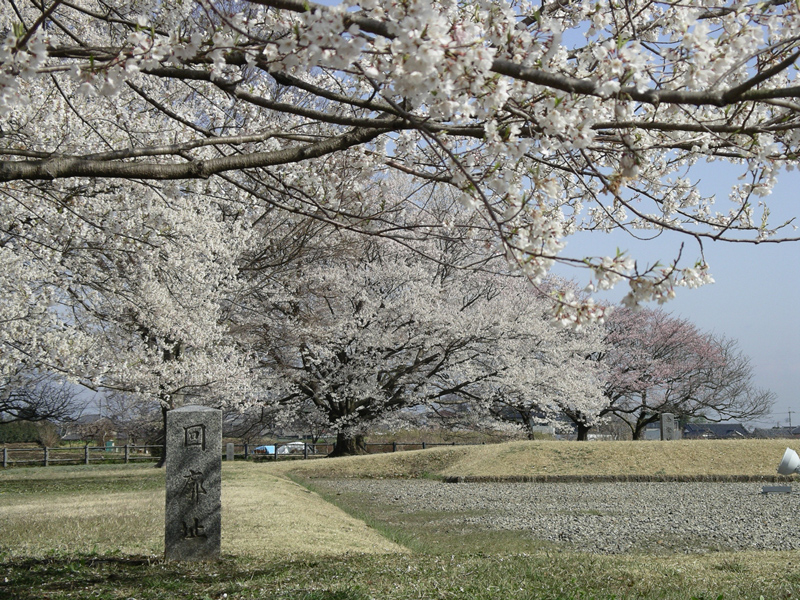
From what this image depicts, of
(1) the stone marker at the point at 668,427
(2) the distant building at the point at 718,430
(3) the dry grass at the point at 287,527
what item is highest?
(1) the stone marker at the point at 668,427

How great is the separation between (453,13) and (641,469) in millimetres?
14144

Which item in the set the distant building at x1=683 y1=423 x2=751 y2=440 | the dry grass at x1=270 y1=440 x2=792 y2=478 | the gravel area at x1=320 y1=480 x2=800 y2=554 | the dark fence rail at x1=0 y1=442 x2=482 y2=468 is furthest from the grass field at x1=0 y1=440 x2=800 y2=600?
the distant building at x1=683 y1=423 x2=751 y2=440

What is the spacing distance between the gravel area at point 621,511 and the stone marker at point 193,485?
404 centimetres

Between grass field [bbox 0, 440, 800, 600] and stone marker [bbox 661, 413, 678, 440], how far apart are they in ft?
42.3

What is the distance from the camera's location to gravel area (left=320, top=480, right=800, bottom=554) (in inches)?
307

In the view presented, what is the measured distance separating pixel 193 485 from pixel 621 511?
6725 mm

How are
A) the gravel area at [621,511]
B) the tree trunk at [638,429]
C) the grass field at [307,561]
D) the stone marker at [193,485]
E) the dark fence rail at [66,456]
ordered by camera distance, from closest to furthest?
the grass field at [307,561]
the stone marker at [193,485]
the gravel area at [621,511]
the dark fence rail at [66,456]
the tree trunk at [638,429]

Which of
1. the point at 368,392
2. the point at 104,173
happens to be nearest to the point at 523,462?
the point at 368,392

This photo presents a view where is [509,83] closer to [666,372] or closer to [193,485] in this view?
[193,485]

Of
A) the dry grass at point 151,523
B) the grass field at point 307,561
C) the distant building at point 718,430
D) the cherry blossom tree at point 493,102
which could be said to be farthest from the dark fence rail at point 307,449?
the cherry blossom tree at point 493,102

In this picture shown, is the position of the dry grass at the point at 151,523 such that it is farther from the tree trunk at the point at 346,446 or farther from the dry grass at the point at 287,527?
the tree trunk at the point at 346,446

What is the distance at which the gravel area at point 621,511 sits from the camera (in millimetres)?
7805

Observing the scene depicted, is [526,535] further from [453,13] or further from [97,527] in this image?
[453,13]

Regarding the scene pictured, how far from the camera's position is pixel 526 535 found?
836 cm
